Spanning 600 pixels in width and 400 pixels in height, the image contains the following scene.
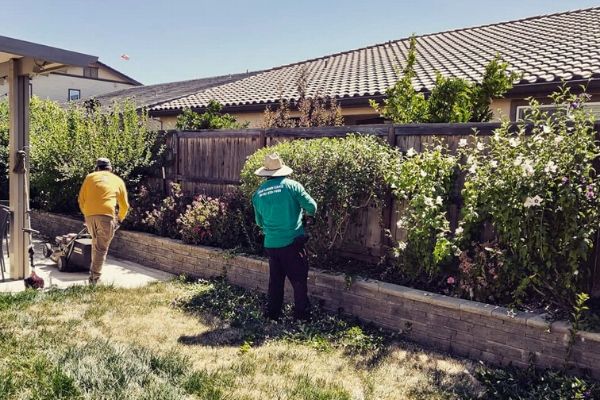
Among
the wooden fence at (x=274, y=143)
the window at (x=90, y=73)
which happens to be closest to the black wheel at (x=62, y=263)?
the wooden fence at (x=274, y=143)

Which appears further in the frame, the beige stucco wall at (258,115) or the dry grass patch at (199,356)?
the beige stucco wall at (258,115)

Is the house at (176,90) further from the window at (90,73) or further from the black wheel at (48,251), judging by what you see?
the black wheel at (48,251)

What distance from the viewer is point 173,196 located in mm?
9656

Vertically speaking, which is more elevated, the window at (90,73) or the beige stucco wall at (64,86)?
the window at (90,73)

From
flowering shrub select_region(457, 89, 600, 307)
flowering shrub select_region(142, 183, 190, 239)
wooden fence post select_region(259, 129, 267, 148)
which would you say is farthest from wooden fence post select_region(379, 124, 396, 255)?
flowering shrub select_region(142, 183, 190, 239)

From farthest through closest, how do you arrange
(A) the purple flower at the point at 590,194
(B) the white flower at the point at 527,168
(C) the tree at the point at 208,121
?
(C) the tree at the point at 208,121, (B) the white flower at the point at 527,168, (A) the purple flower at the point at 590,194

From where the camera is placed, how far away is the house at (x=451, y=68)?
31.4 feet

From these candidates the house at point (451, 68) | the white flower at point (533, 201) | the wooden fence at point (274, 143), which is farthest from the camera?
the house at point (451, 68)

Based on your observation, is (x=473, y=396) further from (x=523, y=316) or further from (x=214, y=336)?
(x=214, y=336)

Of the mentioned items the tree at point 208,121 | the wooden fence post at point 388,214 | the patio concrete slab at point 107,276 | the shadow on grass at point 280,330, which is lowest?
the patio concrete slab at point 107,276

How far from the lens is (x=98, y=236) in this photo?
7613 millimetres

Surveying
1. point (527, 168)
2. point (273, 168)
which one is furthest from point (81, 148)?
point (527, 168)

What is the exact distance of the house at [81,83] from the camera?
3412 centimetres

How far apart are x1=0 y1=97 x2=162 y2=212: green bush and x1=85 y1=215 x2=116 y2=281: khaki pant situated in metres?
2.74
